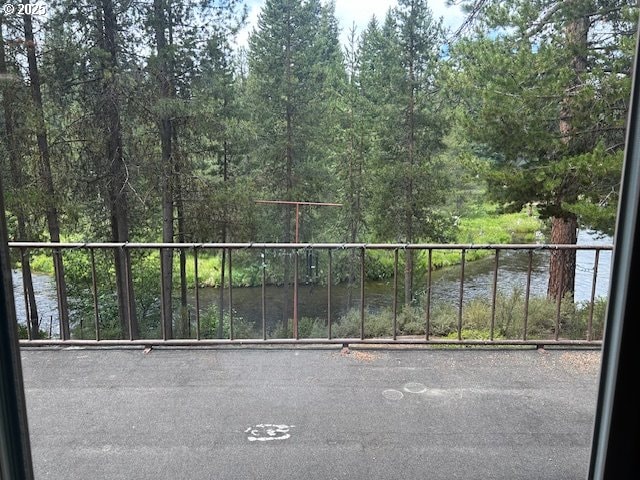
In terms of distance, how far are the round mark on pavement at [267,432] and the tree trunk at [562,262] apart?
251cm

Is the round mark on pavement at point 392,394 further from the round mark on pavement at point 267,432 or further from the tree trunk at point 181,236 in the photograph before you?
the tree trunk at point 181,236

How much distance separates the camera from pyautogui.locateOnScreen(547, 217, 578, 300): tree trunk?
13.3 ft

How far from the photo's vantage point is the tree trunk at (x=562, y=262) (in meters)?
4.05

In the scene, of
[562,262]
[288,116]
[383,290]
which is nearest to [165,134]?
[288,116]

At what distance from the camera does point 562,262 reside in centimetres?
430

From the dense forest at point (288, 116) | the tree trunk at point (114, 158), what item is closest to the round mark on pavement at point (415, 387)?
the dense forest at point (288, 116)

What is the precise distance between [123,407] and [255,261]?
2657mm

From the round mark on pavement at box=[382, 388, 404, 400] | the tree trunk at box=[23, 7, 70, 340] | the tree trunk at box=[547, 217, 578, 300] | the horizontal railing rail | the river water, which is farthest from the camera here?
the tree trunk at box=[547, 217, 578, 300]

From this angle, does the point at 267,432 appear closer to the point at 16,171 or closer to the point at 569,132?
the point at 16,171

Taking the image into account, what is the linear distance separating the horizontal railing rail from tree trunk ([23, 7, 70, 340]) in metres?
0.05

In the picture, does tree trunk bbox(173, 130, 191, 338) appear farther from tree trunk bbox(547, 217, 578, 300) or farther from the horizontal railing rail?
tree trunk bbox(547, 217, 578, 300)

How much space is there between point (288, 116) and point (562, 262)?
4.11m

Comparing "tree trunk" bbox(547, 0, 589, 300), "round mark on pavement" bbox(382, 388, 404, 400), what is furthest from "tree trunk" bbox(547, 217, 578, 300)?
"round mark on pavement" bbox(382, 388, 404, 400)

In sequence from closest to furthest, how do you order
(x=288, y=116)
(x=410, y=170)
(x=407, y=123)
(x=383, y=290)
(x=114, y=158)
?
(x=114, y=158) → (x=383, y=290) → (x=288, y=116) → (x=407, y=123) → (x=410, y=170)
